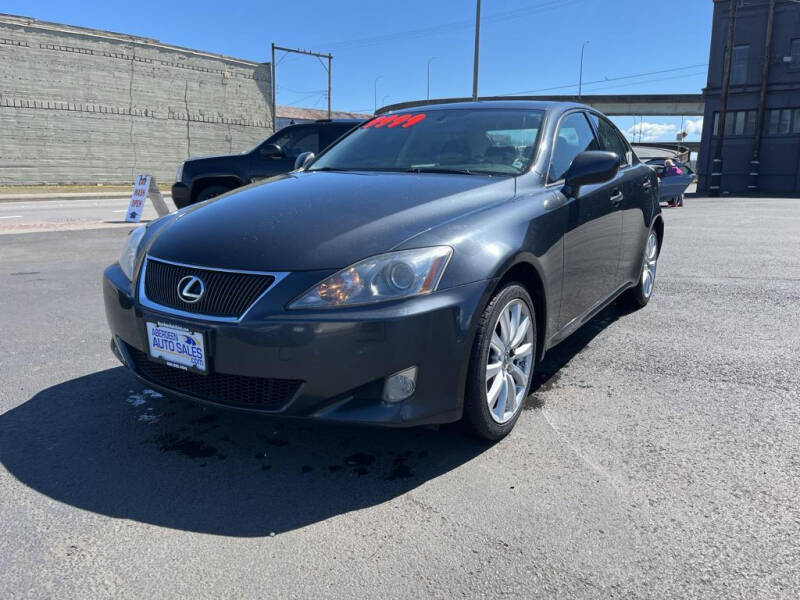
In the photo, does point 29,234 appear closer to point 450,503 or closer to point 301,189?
point 301,189

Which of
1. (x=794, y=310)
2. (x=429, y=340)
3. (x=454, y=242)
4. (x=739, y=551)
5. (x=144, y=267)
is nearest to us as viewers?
(x=739, y=551)

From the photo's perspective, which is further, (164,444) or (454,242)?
(164,444)

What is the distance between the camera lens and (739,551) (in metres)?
2.14

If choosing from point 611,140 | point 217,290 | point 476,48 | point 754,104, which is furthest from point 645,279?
point 754,104

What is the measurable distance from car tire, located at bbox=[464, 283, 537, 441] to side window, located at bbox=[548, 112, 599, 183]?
907 millimetres

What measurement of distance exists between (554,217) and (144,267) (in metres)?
2.00

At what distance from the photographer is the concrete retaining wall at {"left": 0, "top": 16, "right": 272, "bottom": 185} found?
32.3 m

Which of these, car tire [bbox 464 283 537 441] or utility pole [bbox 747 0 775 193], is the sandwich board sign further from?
utility pole [bbox 747 0 775 193]

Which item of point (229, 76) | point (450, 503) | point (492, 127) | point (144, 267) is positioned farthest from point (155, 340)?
point (229, 76)

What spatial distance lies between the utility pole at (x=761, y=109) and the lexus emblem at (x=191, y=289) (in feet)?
116

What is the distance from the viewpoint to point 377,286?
2.43 m

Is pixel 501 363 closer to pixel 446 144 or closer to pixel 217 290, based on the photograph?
pixel 217 290

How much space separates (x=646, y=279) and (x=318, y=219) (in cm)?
365

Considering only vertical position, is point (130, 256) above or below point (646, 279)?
above
